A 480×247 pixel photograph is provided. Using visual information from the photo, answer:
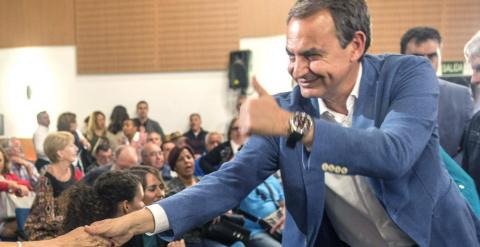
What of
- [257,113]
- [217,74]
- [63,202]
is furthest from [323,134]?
[217,74]

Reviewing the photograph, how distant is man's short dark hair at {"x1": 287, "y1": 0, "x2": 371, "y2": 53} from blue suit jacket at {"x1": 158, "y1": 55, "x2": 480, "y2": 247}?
120mm

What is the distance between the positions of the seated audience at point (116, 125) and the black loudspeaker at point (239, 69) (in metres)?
1.74

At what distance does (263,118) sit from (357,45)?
38 cm

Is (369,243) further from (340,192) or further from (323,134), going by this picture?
(323,134)

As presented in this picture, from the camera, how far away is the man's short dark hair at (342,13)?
1.19m

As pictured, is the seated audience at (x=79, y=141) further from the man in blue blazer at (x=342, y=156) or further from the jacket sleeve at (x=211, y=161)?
the man in blue blazer at (x=342, y=156)

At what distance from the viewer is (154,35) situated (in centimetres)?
864

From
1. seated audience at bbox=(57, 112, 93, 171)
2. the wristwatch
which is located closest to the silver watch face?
the wristwatch

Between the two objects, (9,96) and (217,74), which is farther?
(9,96)

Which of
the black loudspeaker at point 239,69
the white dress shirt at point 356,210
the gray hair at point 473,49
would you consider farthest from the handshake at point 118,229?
the black loudspeaker at point 239,69

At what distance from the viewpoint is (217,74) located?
8234mm

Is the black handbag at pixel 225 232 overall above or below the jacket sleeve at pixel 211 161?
below

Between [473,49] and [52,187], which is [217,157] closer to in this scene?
[52,187]

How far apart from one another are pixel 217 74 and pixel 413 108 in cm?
717
